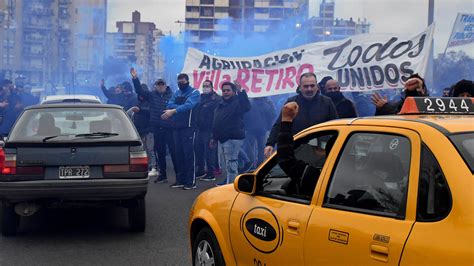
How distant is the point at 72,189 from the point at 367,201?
Answer: 399 centimetres

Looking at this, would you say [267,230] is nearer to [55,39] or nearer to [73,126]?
[73,126]

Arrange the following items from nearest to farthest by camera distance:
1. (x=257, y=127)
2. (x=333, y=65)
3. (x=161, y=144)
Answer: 1. (x=161, y=144)
2. (x=333, y=65)
3. (x=257, y=127)

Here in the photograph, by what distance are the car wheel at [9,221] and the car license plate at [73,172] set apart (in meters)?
0.70

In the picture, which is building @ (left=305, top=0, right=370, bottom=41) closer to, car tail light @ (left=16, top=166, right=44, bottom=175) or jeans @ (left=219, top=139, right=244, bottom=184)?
jeans @ (left=219, top=139, right=244, bottom=184)

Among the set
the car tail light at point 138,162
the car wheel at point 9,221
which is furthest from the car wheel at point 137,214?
the car wheel at point 9,221

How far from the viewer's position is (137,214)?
6.70m

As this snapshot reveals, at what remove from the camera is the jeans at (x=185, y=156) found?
409 inches

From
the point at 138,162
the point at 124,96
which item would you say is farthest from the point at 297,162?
the point at 124,96

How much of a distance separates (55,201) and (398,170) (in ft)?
14.4

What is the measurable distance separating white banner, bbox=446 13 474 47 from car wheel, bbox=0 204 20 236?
9637 mm

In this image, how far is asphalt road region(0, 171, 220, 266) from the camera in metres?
5.74

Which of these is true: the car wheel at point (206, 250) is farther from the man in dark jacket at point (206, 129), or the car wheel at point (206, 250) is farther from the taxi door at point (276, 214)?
the man in dark jacket at point (206, 129)

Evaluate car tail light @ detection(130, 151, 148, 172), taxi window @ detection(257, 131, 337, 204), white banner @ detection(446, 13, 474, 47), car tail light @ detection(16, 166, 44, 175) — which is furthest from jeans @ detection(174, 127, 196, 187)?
taxi window @ detection(257, 131, 337, 204)

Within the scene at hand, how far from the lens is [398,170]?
9.60 ft
